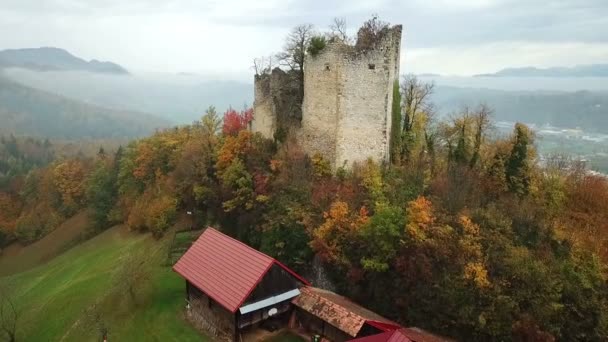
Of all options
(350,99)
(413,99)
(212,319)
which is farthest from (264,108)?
(212,319)

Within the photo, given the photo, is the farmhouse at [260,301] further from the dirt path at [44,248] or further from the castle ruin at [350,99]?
the dirt path at [44,248]

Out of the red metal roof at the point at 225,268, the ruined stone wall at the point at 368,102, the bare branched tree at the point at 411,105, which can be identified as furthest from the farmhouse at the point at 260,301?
the bare branched tree at the point at 411,105

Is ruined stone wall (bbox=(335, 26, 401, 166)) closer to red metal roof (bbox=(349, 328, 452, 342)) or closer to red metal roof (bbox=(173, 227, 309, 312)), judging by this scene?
red metal roof (bbox=(173, 227, 309, 312))

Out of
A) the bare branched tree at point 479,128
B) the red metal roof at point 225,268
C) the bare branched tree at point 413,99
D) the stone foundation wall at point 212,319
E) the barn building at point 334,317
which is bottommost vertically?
the stone foundation wall at point 212,319

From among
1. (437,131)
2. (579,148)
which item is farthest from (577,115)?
(437,131)

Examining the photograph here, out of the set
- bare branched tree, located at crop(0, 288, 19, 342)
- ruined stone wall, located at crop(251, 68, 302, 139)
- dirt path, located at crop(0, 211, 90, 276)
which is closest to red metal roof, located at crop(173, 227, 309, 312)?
ruined stone wall, located at crop(251, 68, 302, 139)
